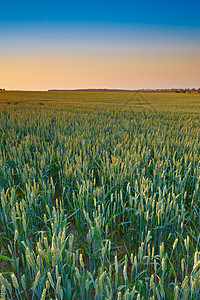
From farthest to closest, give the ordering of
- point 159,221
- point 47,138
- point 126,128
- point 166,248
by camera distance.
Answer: point 126,128 → point 47,138 → point 166,248 → point 159,221

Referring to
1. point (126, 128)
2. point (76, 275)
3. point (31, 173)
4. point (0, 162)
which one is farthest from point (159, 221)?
point (126, 128)

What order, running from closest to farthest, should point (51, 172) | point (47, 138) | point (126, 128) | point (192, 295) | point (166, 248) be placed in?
point (192, 295), point (166, 248), point (51, 172), point (47, 138), point (126, 128)

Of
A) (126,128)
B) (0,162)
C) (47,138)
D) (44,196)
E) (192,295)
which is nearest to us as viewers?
(192,295)

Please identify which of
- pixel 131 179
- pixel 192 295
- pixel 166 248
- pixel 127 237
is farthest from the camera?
pixel 131 179

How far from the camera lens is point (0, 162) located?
331 cm

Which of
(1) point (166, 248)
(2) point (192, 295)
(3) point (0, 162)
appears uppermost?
(3) point (0, 162)

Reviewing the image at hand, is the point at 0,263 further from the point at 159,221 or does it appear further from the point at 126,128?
the point at 126,128

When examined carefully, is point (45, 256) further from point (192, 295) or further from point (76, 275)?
point (192, 295)

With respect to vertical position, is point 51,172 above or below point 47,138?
below

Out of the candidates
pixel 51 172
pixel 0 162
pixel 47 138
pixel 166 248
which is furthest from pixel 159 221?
pixel 47 138

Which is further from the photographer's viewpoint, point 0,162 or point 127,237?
point 0,162

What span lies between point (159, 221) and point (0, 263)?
1.52m

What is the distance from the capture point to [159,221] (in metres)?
2.02

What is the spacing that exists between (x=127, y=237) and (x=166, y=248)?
390mm
